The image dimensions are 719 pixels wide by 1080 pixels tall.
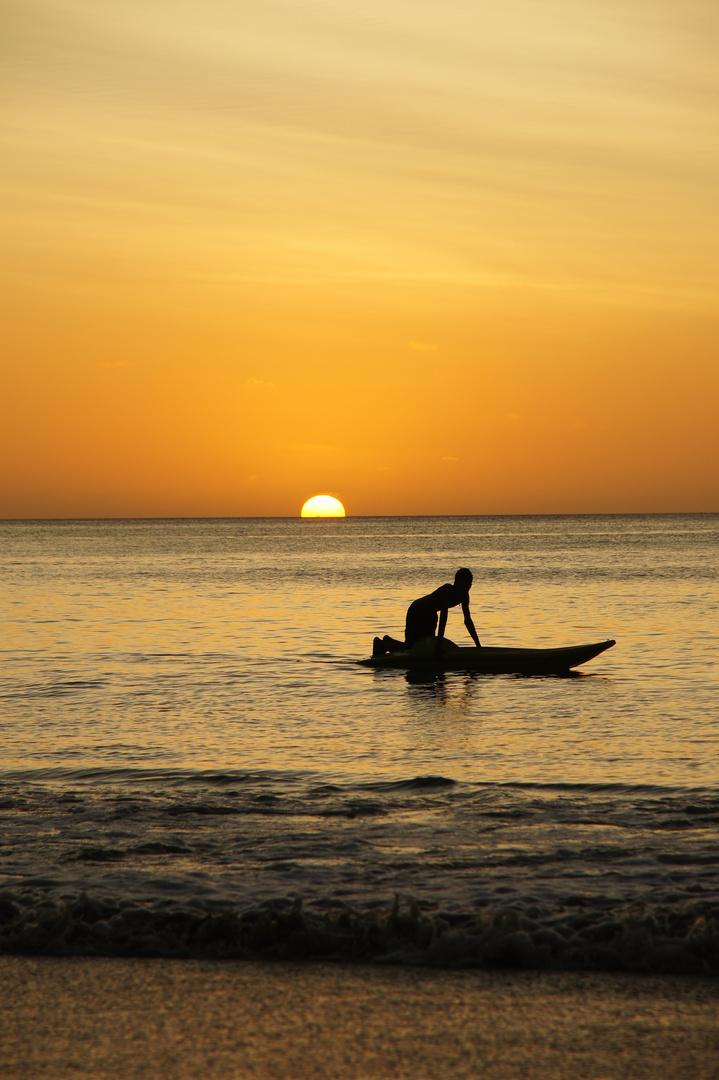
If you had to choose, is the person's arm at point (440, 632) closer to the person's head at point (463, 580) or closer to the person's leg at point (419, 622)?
the person's leg at point (419, 622)

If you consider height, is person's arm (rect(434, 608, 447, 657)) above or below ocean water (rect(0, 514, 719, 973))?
above

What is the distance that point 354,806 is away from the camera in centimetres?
1029

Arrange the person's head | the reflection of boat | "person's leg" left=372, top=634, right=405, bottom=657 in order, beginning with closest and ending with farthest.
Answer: the person's head → the reflection of boat → "person's leg" left=372, top=634, right=405, bottom=657

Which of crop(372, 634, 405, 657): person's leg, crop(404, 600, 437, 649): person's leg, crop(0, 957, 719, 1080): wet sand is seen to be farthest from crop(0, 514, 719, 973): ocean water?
crop(404, 600, 437, 649): person's leg

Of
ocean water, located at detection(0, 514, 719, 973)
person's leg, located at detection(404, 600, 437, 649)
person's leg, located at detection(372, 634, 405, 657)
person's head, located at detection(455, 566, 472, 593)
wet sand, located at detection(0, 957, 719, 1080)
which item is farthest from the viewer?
person's leg, located at detection(372, 634, 405, 657)

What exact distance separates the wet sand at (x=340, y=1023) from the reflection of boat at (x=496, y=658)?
46.8 ft

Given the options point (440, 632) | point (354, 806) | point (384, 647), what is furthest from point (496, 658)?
point (354, 806)

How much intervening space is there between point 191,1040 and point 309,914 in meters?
1.74

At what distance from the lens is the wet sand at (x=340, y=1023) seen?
4.80 metres

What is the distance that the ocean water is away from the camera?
6488mm

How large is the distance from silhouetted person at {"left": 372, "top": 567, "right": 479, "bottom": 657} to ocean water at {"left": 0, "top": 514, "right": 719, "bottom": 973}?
757 millimetres

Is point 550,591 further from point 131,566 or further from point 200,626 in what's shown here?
point 131,566

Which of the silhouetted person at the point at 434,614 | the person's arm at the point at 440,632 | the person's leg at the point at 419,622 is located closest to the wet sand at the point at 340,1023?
the silhouetted person at the point at 434,614

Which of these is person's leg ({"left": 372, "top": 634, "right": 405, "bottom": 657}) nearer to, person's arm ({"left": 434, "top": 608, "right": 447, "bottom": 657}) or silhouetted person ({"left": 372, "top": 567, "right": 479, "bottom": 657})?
silhouetted person ({"left": 372, "top": 567, "right": 479, "bottom": 657})
